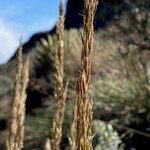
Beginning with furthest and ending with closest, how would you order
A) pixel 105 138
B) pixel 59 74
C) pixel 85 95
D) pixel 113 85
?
pixel 113 85 < pixel 105 138 < pixel 59 74 < pixel 85 95

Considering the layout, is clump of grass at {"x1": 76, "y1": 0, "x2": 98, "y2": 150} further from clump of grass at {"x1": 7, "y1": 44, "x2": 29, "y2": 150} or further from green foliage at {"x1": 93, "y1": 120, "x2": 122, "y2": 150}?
green foliage at {"x1": 93, "y1": 120, "x2": 122, "y2": 150}

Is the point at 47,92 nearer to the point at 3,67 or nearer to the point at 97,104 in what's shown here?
the point at 97,104

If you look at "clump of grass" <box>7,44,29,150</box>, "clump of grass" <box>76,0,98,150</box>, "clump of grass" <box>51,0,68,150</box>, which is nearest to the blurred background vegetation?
"clump of grass" <box>7,44,29,150</box>

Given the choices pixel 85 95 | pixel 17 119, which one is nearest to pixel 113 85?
pixel 17 119

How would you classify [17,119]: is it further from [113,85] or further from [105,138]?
[113,85]

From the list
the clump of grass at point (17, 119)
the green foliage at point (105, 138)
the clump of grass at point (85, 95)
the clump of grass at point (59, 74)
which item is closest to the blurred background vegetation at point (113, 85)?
the green foliage at point (105, 138)

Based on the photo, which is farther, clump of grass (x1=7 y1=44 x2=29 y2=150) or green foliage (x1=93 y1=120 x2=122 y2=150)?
green foliage (x1=93 y1=120 x2=122 y2=150)

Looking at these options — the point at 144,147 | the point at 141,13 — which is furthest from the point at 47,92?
the point at 144,147

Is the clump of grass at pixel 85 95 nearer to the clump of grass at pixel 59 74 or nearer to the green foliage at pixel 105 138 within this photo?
the clump of grass at pixel 59 74
